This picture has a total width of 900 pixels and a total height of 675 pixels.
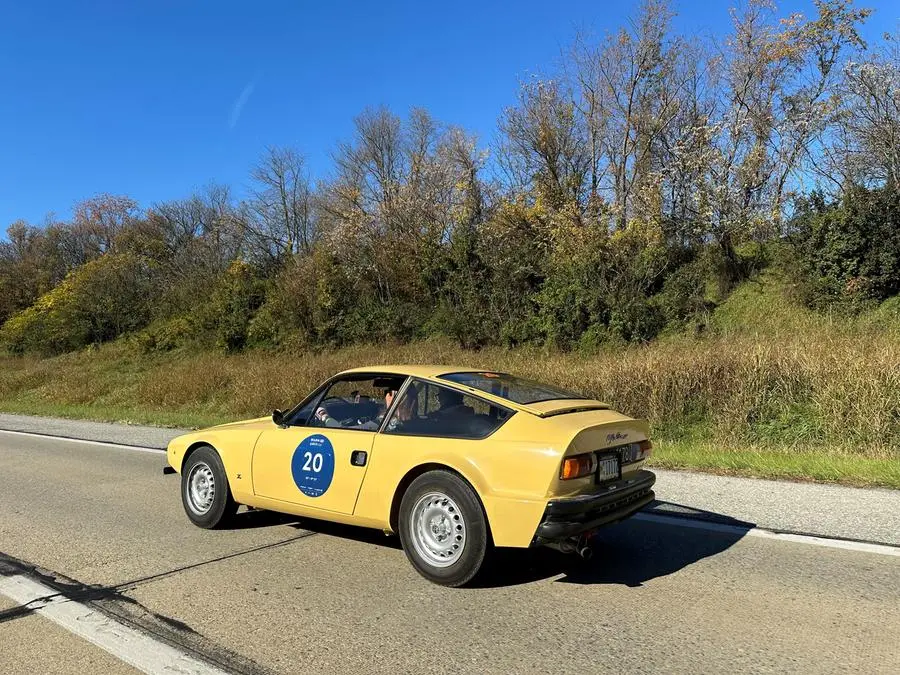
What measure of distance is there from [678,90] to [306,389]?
715 inches

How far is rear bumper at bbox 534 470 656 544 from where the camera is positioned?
4.08m

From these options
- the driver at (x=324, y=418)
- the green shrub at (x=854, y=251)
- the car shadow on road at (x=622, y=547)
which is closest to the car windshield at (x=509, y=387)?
the driver at (x=324, y=418)

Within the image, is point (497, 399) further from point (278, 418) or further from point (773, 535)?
point (773, 535)

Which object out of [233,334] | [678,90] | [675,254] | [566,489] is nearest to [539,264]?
[675,254]

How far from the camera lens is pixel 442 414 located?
4875mm

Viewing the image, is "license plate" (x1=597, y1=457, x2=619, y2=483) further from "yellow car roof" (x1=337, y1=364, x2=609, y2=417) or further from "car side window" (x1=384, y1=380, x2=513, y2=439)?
"car side window" (x1=384, y1=380, x2=513, y2=439)

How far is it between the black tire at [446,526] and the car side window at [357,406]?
777 mm

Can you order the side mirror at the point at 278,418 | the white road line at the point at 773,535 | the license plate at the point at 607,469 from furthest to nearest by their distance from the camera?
the side mirror at the point at 278,418
the white road line at the point at 773,535
the license plate at the point at 607,469

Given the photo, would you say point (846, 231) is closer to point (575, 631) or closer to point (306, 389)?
point (306, 389)

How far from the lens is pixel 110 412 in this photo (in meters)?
20.0

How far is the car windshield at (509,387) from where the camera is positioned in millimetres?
4973

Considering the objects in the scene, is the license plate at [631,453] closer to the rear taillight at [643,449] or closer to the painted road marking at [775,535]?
the rear taillight at [643,449]

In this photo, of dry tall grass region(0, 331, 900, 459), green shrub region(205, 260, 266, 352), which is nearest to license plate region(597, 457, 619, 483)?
dry tall grass region(0, 331, 900, 459)

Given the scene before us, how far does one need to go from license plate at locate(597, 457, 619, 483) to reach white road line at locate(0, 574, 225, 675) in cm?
264
